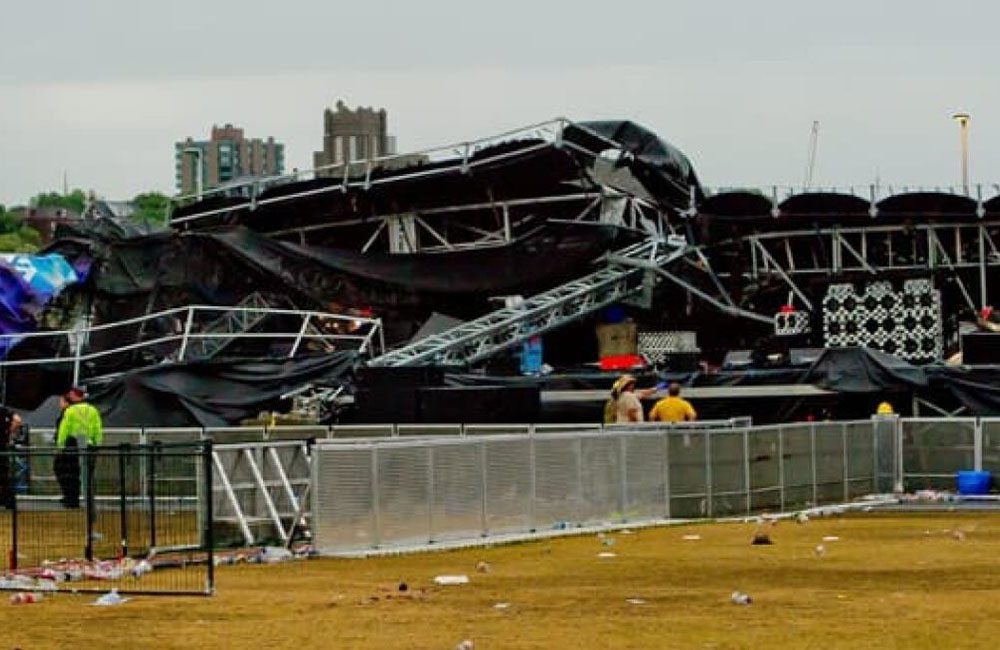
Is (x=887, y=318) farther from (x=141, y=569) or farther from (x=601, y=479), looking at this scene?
(x=141, y=569)

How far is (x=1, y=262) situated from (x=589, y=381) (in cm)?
2322

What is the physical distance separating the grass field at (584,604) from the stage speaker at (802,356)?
20120mm

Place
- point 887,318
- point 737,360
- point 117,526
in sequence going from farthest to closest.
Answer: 1. point 887,318
2. point 737,360
3. point 117,526

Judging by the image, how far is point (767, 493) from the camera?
38562mm

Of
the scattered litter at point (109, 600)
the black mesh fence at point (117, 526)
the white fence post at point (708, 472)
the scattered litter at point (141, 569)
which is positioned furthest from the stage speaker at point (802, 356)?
the scattered litter at point (109, 600)

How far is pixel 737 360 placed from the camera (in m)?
58.0

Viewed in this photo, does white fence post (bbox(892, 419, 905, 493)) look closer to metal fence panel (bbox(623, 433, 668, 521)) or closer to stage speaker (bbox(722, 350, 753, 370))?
metal fence panel (bbox(623, 433, 668, 521))

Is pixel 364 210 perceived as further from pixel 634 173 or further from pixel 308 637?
pixel 308 637

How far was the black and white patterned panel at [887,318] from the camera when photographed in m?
59.0

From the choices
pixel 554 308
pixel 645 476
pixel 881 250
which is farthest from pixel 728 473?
pixel 881 250

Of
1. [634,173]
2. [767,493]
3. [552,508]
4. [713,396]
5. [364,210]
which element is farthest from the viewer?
[364,210]

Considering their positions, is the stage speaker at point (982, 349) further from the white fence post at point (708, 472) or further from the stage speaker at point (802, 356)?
the white fence post at point (708, 472)

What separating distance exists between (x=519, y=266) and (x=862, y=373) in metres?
16.8

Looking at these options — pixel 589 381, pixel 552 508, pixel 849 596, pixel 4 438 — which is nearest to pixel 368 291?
pixel 589 381
